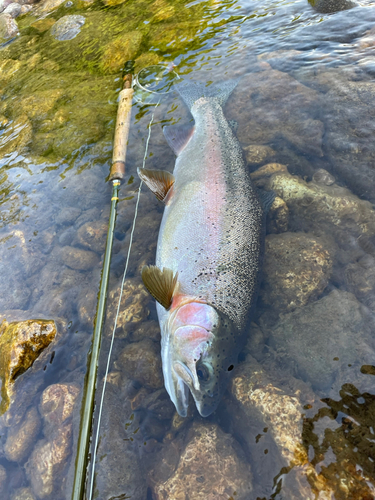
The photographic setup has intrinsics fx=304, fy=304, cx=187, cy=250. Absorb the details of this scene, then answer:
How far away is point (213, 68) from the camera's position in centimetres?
584

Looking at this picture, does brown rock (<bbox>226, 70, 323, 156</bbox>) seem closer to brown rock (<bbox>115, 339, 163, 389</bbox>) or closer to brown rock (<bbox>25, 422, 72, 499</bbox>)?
brown rock (<bbox>115, 339, 163, 389</bbox>)

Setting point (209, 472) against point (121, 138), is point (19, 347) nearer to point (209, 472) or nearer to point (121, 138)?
point (209, 472)

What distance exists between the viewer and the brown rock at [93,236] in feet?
13.1

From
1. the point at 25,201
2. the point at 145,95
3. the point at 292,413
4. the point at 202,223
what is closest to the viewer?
the point at 292,413

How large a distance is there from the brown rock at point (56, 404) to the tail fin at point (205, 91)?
4143 mm

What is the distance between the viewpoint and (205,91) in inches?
201

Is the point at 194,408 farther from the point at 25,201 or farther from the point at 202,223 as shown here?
the point at 25,201

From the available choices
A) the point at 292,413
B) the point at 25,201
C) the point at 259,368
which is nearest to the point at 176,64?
the point at 25,201

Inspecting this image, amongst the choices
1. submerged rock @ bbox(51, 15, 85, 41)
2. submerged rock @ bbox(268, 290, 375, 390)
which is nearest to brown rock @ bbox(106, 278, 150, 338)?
submerged rock @ bbox(268, 290, 375, 390)

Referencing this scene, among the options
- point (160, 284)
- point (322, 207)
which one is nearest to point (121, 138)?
point (160, 284)

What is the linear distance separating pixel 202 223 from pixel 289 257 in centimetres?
101

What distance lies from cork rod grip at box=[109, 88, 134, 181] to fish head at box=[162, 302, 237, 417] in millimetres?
2264

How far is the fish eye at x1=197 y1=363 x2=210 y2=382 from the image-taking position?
8.23 feet

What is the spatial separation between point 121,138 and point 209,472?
13.5 feet
